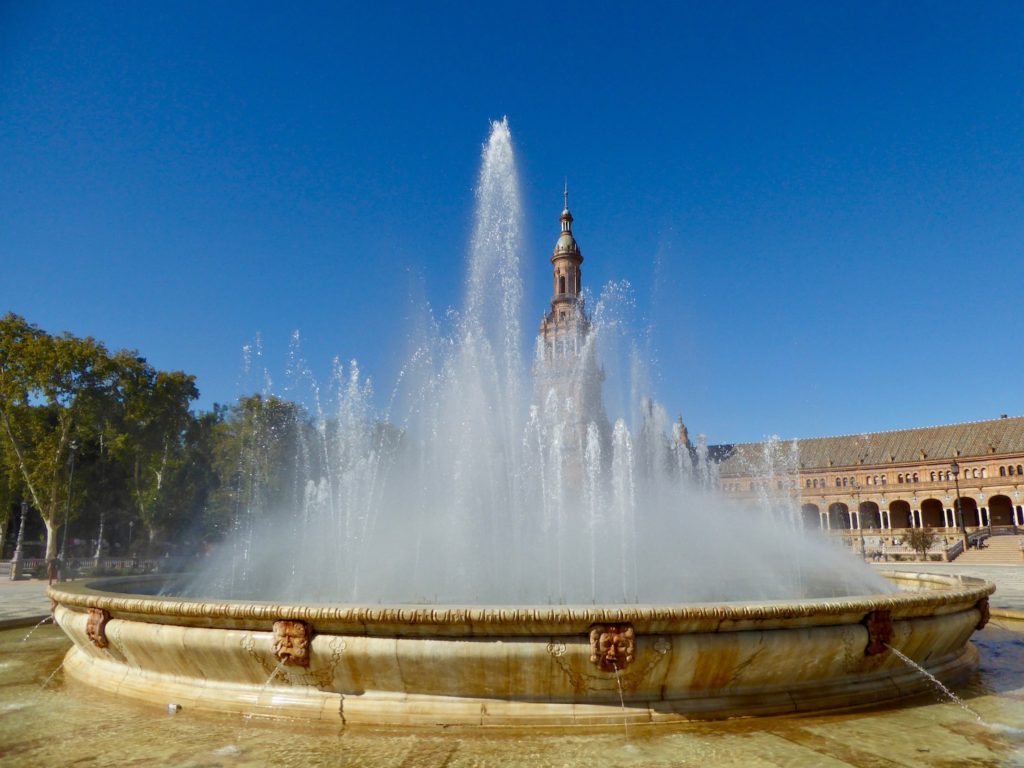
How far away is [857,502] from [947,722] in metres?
71.9

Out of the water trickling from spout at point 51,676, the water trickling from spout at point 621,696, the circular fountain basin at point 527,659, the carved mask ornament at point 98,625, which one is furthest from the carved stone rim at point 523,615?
the water trickling from spout at point 51,676

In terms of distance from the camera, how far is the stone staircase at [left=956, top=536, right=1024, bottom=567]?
118ft

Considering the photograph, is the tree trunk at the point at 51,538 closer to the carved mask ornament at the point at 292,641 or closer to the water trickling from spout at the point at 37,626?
the water trickling from spout at the point at 37,626

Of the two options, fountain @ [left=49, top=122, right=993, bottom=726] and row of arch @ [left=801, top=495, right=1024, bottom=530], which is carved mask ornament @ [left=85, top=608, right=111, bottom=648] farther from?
row of arch @ [left=801, top=495, right=1024, bottom=530]

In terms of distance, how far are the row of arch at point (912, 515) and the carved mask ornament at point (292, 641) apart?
7183 cm

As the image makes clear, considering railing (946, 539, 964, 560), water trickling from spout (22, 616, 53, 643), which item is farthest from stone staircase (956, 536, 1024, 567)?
water trickling from spout (22, 616, 53, 643)

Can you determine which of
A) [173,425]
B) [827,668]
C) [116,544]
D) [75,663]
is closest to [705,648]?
[827,668]

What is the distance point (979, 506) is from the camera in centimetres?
6222

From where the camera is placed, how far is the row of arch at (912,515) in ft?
203

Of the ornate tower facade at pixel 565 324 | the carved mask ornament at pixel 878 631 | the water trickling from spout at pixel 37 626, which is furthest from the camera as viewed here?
the ornate tower facade at pixel 565 324

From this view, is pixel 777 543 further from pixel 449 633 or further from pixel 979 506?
pixel 979 506

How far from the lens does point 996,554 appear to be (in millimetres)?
38562

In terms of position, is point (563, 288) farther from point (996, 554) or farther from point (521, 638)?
point (521, 638)

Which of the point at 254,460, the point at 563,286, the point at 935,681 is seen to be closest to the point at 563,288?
the point at 563,286
